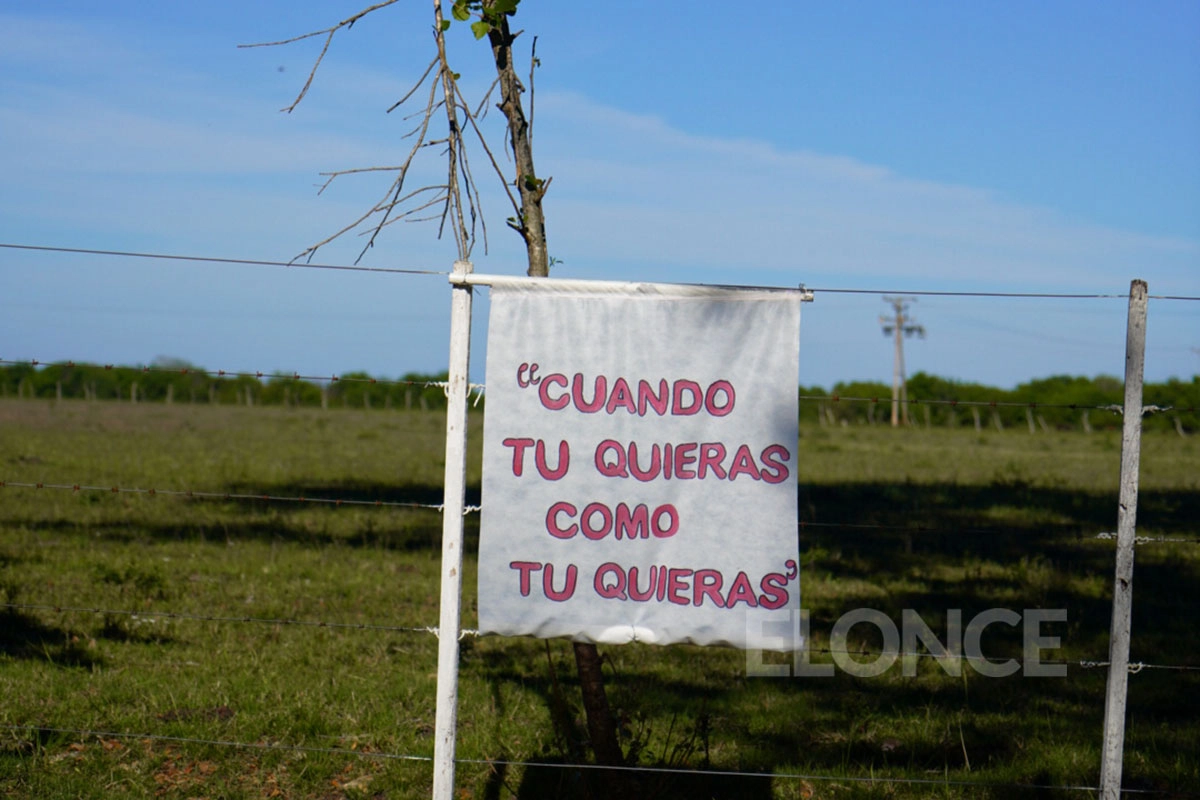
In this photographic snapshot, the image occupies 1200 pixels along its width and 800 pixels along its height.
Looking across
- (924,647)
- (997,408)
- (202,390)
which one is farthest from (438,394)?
(924,647)

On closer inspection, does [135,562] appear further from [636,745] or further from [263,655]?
[636,745]

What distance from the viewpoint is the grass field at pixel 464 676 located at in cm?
502

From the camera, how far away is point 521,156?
4.25 metres

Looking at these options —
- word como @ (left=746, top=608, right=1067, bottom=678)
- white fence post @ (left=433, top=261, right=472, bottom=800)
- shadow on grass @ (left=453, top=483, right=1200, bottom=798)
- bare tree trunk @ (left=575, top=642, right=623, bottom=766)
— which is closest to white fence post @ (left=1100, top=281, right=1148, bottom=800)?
shadow on grass @ (left=453, top=483, right=1200, bottom=798)

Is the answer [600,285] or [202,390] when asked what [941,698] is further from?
[202,390]

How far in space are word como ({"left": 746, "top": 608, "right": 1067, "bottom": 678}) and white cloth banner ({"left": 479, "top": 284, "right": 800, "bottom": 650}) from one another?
2.66 metres

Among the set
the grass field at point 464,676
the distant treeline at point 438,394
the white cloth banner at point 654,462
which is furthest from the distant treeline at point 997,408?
the white cloth banner at point 654,462

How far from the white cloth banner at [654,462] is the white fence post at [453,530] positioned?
10 centimetres

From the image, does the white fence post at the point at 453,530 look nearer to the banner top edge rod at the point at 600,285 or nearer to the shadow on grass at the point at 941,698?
the banner top edge rod at the point at 600,285

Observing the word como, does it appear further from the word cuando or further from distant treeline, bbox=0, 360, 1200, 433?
distant treeline, bbox=0, 360, 1200, 433

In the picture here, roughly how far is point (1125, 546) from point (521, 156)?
8.36 feet

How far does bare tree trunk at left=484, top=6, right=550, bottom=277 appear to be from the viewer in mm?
4215

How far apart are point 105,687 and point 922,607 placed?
579 cm

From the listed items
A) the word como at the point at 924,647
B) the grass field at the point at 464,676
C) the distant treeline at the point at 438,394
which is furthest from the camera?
the distant treeline at the point at 438,394
